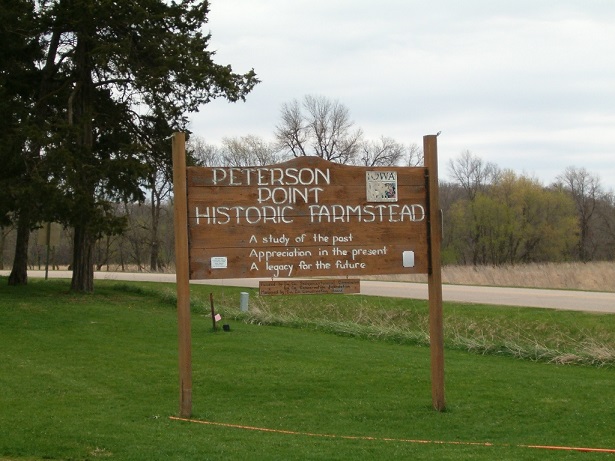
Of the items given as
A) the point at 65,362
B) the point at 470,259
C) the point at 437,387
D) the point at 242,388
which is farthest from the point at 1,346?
the point at 470,259

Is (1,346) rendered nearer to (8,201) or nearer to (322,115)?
(8,201)

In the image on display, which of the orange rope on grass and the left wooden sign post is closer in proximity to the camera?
the orange rope on grass

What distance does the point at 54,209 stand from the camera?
77.9 feet

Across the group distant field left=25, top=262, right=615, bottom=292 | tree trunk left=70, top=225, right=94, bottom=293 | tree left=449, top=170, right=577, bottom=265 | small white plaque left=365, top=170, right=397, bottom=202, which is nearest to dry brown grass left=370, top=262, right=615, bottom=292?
distant field left=25, top=262, right=615, bottom=292

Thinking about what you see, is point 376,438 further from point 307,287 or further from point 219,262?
point 219,262

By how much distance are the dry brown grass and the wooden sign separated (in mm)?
22894

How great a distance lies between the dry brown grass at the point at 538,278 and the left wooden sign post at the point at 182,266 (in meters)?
24.4

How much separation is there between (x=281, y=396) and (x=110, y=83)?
19.4 m

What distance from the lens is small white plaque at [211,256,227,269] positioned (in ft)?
30.7

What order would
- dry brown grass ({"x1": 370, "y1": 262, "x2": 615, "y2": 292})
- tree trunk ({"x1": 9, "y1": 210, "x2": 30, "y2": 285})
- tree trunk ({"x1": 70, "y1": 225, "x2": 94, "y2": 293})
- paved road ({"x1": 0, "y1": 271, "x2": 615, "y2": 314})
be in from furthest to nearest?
dry brown grass ({"x1": 370, "y1": 262, "x2": 615, "y2": 292}), tree trunk ({"x1": 9, "y1": 210, "x2": 30, "y2": 285}), tree trunk ({"x1": 70, "y1": 225, "x2": 94, "y2": 293}), paved road ({"x1": 0, "y1": 271, "x2": 615, "y2": 314})

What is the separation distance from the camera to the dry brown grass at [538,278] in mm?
33000

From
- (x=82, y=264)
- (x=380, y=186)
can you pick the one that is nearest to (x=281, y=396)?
(x=380, y=186)

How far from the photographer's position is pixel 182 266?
9.17 meters

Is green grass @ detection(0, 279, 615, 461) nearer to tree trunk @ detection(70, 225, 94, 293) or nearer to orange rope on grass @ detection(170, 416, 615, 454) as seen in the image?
orange rope on grass @ detection(170, 416, 615, 454)
